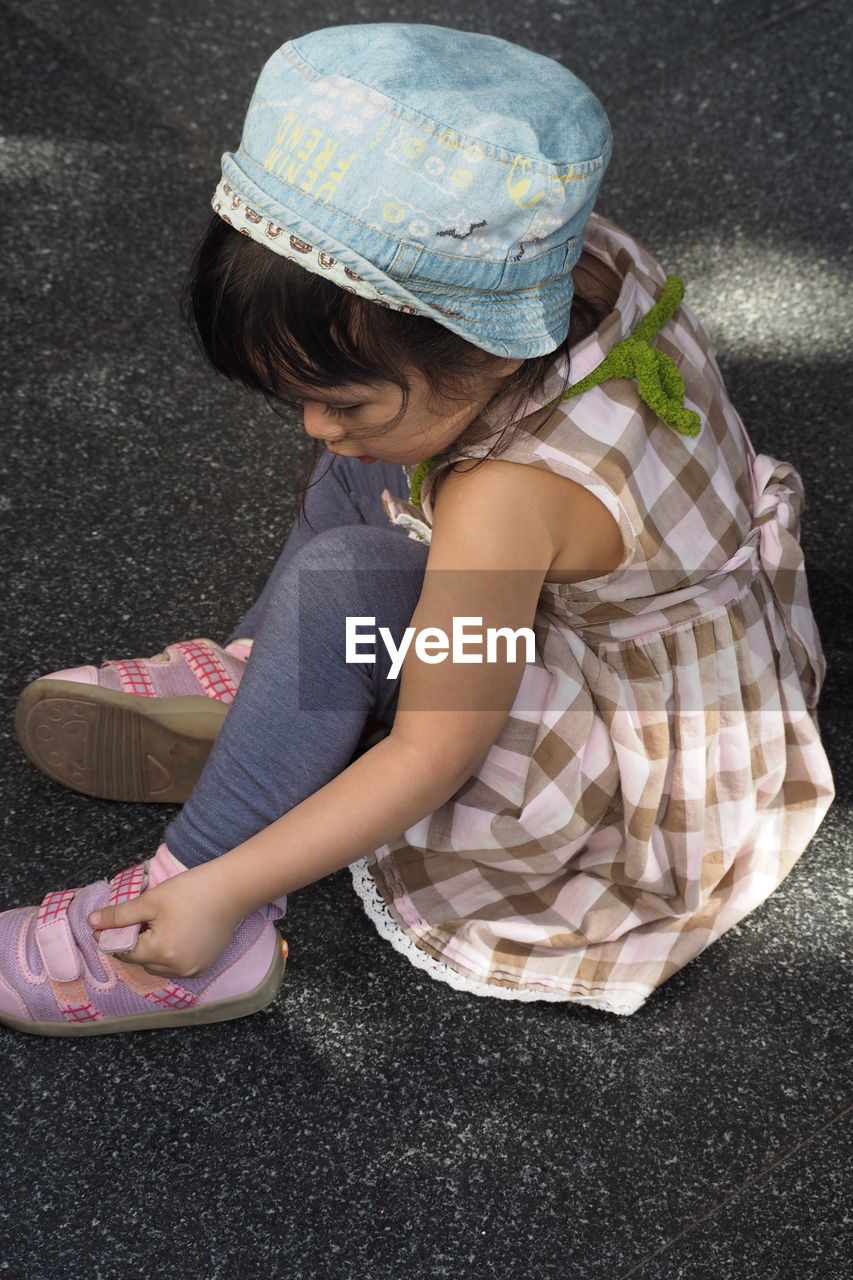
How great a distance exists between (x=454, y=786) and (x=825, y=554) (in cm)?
59

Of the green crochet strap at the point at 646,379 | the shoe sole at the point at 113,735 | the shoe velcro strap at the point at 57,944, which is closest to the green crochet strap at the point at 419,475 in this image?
the green crochet strap at the point at 646,379

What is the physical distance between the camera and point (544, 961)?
36.5 inches

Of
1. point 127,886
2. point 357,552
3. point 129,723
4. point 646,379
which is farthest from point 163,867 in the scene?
point 646,379

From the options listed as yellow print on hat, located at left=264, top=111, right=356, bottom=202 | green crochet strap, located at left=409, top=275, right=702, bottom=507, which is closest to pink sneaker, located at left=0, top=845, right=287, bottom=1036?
green crochet strap, located at left=409, top=275, right=702, bottom=507

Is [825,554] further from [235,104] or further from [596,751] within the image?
[235,104]

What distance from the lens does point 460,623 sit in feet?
2.49

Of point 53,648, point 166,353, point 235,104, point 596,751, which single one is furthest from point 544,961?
point 235,104

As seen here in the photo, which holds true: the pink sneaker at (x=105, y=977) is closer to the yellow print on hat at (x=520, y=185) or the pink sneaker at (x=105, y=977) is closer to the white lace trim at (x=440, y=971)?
the white lace trim at (x=440, y=971)

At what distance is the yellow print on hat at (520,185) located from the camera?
2.17ft

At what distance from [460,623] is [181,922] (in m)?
0.27

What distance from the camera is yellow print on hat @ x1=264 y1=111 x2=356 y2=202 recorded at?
66cm

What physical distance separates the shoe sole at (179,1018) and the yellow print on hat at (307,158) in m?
0.52

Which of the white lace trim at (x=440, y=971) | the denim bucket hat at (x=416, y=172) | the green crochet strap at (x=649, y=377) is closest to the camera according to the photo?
the denim bucket hat at (x=416, y=172)

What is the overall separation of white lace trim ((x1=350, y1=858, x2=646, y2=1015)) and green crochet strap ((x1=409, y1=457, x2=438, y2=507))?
0.96ft
